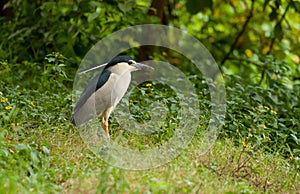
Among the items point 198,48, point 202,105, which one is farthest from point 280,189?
point 198,48

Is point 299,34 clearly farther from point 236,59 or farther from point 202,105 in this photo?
point 202,105

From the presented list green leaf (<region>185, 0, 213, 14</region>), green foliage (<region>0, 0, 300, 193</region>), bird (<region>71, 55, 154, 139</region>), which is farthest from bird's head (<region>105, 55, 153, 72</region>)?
green leaf (<region>185, 0, 213, 14</region>)

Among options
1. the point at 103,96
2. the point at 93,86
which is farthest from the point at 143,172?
the point at 93,86

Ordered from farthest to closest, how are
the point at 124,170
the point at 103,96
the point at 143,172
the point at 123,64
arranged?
the point at 123,64 < the point at 103,96 < the point at 143,172 < the point at 124,170

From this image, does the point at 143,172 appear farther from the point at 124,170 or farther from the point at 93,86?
the point at 93,86

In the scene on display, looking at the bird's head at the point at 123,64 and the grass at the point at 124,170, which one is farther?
the bird's head at the point at 123,64

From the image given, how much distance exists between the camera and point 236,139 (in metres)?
6.22

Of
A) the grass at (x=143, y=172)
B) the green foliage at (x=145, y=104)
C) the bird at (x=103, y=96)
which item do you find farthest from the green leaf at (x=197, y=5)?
the bird at (x=103, y=96)

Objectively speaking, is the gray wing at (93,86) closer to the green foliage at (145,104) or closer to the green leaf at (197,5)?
the green foliage at (145,104)

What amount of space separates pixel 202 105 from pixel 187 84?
2.91 feet

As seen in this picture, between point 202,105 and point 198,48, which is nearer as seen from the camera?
point 202,105

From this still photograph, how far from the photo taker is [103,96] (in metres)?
6.05

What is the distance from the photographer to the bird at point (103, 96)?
5953 millimetres

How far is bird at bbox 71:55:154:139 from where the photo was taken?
234 inches
